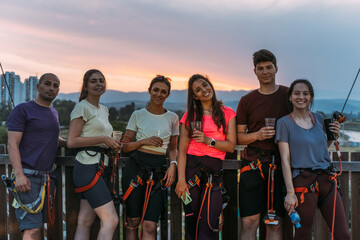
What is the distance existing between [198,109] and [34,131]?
6.54 feet

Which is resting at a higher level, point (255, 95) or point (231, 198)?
point (255, 95)

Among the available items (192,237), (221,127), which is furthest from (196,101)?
(192,237)

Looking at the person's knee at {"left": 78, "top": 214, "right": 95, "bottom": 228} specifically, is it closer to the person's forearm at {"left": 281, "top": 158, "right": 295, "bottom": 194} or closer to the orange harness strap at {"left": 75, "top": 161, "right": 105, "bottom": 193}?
the orange harness strap at {"left": 75, "top": 161, "right": 105, "bottom": 193}

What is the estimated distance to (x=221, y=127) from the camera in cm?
358

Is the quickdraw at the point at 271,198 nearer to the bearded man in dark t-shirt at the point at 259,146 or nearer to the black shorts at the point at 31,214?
the bearded man in dark t-shirt at the point at 259,146

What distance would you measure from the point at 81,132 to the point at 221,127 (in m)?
1.71

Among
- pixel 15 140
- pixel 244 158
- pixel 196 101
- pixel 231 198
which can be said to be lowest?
pixel 231 198

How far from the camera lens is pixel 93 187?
352 cm

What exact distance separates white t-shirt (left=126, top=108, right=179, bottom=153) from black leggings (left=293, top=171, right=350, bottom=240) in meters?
1.61

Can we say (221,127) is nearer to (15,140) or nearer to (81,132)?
(81,132)

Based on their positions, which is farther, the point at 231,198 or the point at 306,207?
the point at 231,198

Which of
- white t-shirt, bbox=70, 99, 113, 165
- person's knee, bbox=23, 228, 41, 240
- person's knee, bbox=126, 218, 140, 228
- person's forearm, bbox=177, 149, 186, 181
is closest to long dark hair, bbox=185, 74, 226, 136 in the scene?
person's forearm, bbox=177, 149, 186, 181

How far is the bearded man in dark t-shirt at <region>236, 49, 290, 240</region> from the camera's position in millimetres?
3623

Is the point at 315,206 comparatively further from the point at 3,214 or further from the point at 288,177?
the point at 3,214
